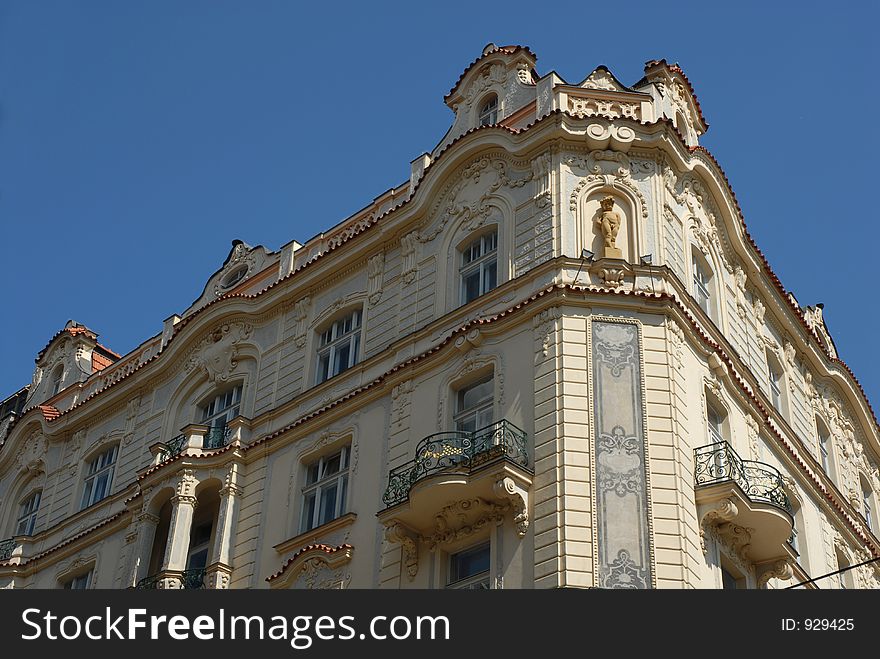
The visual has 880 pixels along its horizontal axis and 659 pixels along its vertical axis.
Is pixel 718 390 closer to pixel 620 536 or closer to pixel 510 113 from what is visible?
pixel 620 536

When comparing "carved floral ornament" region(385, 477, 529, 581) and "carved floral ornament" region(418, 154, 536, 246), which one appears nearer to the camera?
"carved floral ornament" region(385, 477, 529, 581)

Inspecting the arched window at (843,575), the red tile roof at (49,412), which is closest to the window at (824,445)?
the arched window at (843,575)

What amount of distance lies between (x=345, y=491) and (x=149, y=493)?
5.58 metres

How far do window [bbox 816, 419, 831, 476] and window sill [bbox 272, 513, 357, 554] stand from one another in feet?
43.7

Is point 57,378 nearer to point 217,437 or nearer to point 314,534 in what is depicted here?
point 217,437

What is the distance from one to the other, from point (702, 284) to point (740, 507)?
7.02 meters

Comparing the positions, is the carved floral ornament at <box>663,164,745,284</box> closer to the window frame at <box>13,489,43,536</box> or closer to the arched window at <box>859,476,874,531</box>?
the arched window at <box>859,476,874,531</box>

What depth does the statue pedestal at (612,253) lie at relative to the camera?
2892 centimetres

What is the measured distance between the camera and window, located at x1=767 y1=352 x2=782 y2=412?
110 ft

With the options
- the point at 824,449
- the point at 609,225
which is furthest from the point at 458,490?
the point at 824,449

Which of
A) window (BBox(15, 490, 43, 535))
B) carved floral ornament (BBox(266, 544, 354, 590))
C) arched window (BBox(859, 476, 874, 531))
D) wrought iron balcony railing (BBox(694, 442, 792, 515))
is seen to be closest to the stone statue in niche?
wrought iron balcony railing (BBox(694, 442, 792, 515))

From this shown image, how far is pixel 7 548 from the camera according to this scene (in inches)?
1471

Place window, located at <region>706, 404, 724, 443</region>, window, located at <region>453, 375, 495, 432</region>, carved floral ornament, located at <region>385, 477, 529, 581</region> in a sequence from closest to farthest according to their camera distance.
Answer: carved floral ornament, located at <region>385, 477, 529, 581</region> → window, located at <region>453, 375, 495, 432</region> → window, located at <region>706, 404, 724, 443</region>
